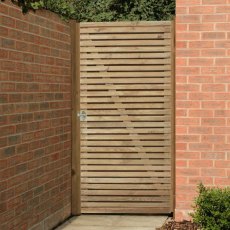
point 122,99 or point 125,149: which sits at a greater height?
point 122,99

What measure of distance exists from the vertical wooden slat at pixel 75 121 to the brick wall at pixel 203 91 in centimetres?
129

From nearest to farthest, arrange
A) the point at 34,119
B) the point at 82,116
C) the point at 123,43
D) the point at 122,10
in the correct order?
the point at 34,119
the point at 123,43
the point at 82,116
the point at 122,10

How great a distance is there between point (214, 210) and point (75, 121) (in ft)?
7.54

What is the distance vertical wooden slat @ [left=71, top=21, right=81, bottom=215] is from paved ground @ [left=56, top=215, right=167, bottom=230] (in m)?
0.25

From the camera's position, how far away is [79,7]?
862cm

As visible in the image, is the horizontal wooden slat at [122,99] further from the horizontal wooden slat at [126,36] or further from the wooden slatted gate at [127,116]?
the horizontal wooden slat at [126,36]

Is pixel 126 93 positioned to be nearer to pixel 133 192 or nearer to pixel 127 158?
pixel 127 158

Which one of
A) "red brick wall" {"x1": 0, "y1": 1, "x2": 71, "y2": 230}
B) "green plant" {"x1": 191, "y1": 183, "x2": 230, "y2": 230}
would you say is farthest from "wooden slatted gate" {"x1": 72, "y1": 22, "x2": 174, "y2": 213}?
"green plant" {"x1": 191, "y1": 183, "x2": 230, "y2": 230}

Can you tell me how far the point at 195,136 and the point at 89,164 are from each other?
4.59 feet

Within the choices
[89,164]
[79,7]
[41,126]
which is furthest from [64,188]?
[79,7]

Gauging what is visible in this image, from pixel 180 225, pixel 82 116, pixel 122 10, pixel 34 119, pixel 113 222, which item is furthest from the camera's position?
pixel 122 10

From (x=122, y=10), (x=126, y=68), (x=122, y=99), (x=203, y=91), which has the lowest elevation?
(x=122, y=99)

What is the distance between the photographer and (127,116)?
7.09m

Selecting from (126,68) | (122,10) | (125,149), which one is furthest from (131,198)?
(122,10)
